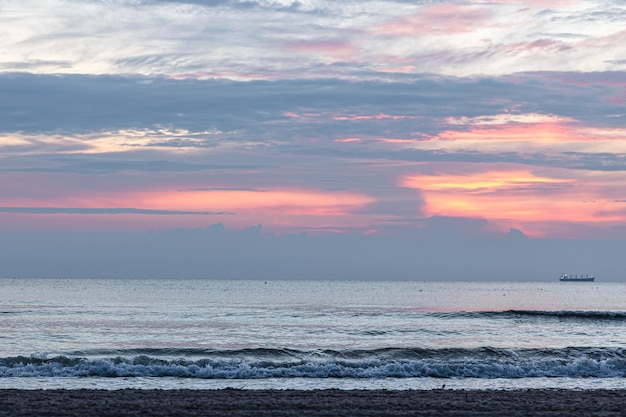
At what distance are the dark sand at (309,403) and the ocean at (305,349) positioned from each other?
399 cm

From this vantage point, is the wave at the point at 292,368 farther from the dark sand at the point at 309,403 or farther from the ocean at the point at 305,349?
the dark sand at the point at 309,403

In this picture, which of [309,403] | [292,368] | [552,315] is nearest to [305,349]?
[292,368]

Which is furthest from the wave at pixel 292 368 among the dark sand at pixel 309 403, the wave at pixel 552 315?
the wave at pixel 552 315

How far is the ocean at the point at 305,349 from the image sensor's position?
2677cm

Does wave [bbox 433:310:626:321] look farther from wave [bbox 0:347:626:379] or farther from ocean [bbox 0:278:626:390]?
wave [bbox 0:347:626:379]

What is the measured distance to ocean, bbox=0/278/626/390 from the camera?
87.8ft

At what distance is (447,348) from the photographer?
38031 mm

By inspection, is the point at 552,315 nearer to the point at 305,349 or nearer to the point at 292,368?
the point at 305,349

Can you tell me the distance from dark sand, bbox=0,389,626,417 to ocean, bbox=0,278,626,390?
399 centimetres

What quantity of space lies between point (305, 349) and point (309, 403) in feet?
66.2

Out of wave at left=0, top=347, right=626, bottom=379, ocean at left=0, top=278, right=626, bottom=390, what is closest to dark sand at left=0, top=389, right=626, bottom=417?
ocean at left=0, top=278, right=626, bottom=390

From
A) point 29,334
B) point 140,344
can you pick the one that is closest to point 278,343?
point 140,344

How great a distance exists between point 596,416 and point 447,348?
2122cm

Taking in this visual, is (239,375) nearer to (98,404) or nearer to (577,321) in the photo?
(98,404)
